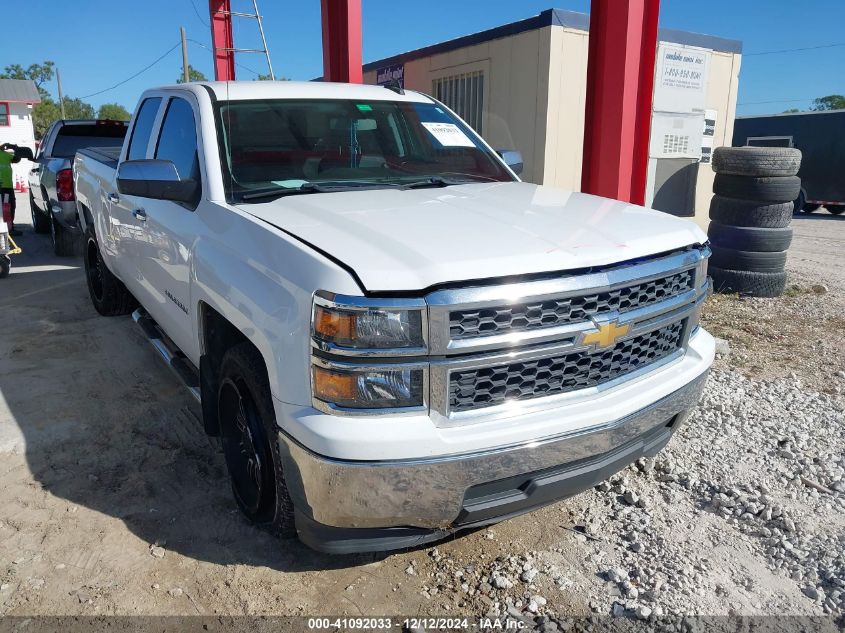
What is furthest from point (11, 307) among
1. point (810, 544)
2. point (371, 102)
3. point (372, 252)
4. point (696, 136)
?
point (696, 136)

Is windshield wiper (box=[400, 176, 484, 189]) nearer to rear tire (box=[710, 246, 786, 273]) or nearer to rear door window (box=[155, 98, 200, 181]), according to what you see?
rear door window (box=[155, 98, 200, 181])

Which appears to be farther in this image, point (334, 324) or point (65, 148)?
point (65, 148)

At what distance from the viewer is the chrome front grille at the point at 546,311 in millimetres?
2094

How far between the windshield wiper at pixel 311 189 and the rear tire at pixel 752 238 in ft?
15.6

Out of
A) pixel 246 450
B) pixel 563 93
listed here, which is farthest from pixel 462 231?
pixel 563 93

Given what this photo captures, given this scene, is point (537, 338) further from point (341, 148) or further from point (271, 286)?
point (341, 148)

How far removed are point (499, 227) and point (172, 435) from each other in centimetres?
235

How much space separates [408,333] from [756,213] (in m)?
5.78

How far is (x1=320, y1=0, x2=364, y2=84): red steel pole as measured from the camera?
345 inches

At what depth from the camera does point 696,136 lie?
12.0 meters

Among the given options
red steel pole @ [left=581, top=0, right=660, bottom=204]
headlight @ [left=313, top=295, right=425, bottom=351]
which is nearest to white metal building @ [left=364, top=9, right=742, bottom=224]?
red steel pole @ [left=581, top=0, right=660, bottom=204]

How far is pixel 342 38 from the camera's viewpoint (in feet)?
29.2

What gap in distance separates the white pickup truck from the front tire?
0.01 meters

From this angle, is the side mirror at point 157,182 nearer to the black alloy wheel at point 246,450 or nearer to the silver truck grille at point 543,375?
the black alloy wheel at point 246,450
